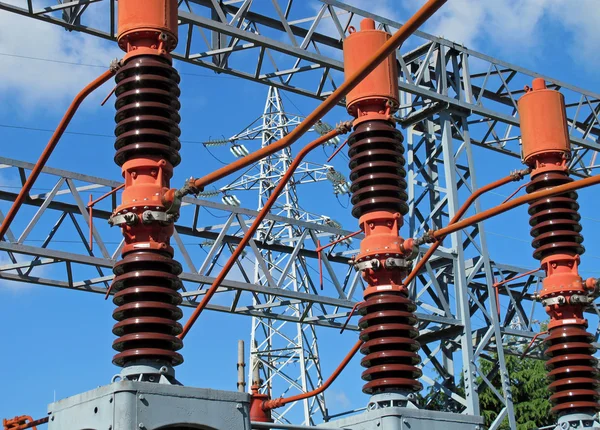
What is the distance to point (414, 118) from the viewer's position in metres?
22.7

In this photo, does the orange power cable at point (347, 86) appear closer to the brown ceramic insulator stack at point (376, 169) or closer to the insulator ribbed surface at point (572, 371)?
the brown ceramic insulator stack at point (376, 169)

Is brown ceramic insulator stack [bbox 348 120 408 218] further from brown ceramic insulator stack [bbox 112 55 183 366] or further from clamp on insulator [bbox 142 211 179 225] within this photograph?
clamp on insulator [bbox 142 211 179 225]

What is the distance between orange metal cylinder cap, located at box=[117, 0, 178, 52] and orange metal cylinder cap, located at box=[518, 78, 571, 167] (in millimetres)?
5929

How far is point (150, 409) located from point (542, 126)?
784 cm

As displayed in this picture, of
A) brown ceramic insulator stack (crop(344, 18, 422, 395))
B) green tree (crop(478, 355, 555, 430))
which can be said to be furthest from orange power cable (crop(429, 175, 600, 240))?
green tree (crop(478, 355, 555, 430))

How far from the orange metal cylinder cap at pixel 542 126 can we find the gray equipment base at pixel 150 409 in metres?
6.88

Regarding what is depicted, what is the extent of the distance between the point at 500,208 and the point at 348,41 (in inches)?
137

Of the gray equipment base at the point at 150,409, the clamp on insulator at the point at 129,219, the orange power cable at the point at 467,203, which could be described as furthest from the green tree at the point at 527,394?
the gray equipment base at the point at 150,409

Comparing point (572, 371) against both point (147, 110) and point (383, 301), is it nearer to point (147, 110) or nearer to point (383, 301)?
point (383, 301)

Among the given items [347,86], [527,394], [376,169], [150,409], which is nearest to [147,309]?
[150,409]

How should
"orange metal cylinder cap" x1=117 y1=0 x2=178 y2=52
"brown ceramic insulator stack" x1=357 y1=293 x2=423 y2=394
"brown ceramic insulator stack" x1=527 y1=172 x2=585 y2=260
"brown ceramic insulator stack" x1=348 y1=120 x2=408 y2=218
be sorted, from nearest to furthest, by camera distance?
1. "orange metal cylinder cap" x1=117 y1=0 x2=178 y2=52
2. "brown ceramic insulator stack" x1=357 y1=293 x2=423 y2=394
3. "brown ceramic insulator stack" x1=348 y1=120 x2=408 y2=218
4. "brown ceramic insulator stack" x1=527 y1=172 x2=585 y2=260

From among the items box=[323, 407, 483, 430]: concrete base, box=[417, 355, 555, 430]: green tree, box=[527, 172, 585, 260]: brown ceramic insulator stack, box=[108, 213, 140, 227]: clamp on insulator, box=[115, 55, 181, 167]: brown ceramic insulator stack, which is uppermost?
box=[417, 355, 555, 430]: green tree

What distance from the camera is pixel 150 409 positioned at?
7.28 metres

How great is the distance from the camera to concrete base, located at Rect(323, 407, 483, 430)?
9016 millimetres
